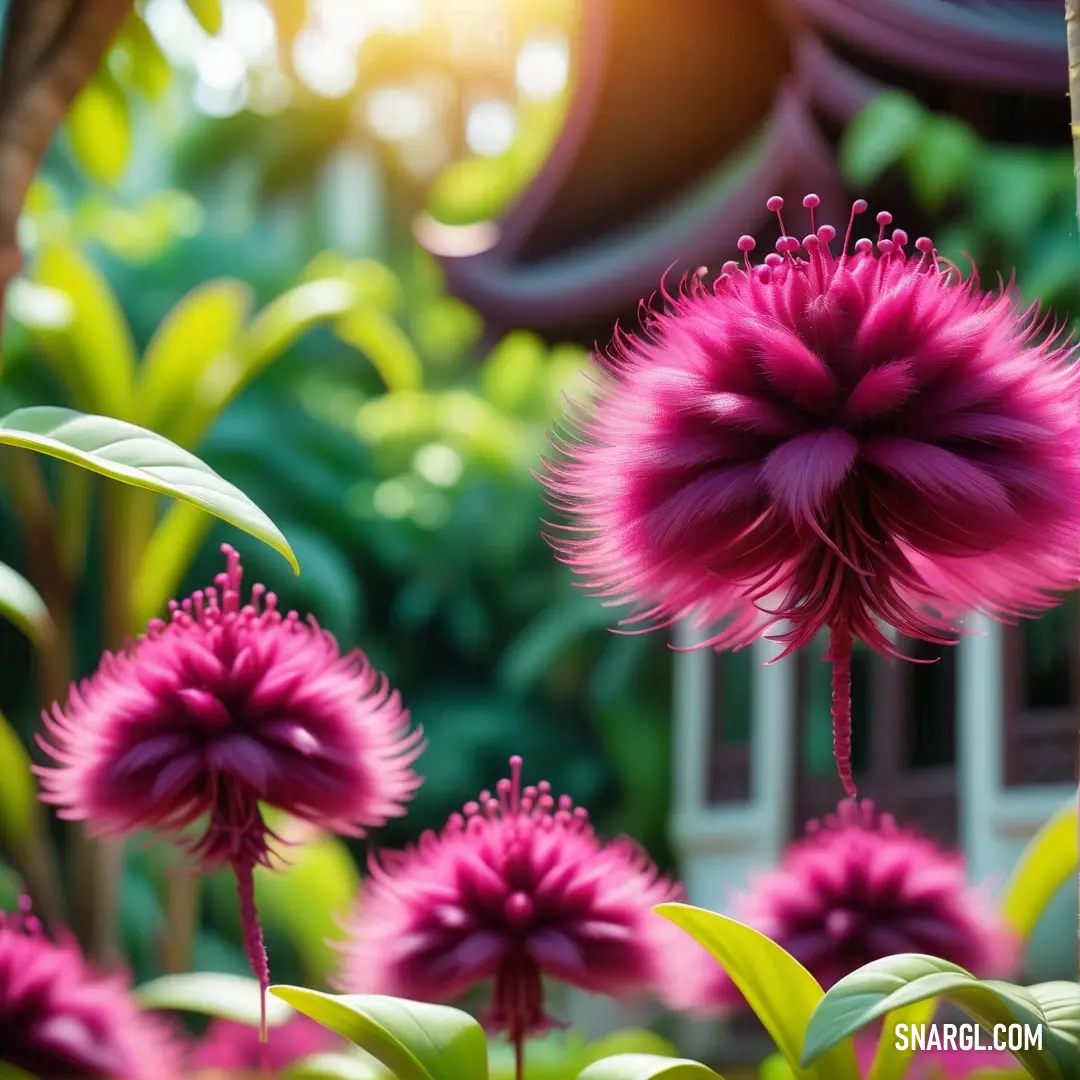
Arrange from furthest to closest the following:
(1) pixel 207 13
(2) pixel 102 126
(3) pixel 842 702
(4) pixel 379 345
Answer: (4) pixel 379 345 < (2) pixel 102 126 < (1) pixel 207 13 < (3) pixel 842 702

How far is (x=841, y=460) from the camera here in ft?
2.23

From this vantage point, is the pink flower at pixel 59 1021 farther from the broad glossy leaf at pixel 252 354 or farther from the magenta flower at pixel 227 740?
the broad glossy leaf at pixel 252 354

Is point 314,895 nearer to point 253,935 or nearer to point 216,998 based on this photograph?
point 216,998

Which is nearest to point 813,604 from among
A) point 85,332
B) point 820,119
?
point 820,119

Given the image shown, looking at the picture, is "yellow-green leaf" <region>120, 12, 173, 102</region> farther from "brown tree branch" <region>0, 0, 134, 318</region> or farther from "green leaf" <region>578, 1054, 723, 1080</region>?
"green leaf" <region>578, 1054, 723, 1080</region>

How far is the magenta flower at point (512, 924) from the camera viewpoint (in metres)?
0.87

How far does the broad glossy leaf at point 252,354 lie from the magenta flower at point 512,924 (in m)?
1.60

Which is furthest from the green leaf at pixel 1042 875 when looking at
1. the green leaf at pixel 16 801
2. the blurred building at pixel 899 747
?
the blurred building at pixel 899 747

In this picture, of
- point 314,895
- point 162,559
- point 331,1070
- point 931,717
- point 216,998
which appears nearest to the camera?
point 331,1070

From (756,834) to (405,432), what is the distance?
8.23 ft

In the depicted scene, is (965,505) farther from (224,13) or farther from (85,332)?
(85,332)

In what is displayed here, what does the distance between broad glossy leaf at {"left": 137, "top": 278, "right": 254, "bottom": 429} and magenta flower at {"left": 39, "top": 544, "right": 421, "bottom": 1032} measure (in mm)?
1629

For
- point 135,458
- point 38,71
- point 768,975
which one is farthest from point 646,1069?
point 38,71

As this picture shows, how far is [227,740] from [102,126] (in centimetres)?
116
